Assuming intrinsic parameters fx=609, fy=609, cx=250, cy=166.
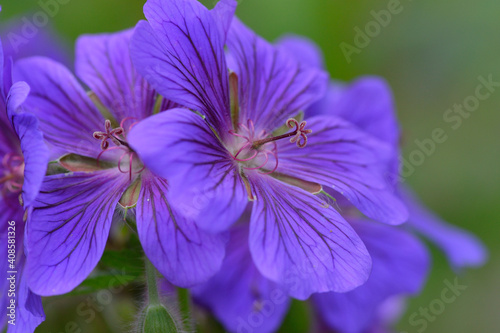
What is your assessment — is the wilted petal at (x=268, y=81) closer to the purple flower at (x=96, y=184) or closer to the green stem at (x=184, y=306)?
the purple flower at (x=96, y=184)

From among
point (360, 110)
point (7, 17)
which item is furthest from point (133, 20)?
point (360, 110)

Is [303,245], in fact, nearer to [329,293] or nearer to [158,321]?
[158,321]

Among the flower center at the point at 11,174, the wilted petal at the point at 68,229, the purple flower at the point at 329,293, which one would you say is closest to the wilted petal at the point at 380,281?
the purple flower at the point at 329,293

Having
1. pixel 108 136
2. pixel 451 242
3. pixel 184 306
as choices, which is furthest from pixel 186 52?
pixel 451 242

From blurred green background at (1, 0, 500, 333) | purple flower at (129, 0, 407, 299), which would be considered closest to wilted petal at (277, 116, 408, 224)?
purple flower at (129, 0, 407, 299)

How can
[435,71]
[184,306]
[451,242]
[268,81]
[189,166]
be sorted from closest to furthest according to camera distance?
[189,166]
[184,306]
[268,81]
[451,242]
[435,71]

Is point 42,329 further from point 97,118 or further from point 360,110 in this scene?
point 360,110

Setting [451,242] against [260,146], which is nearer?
[260,146]
